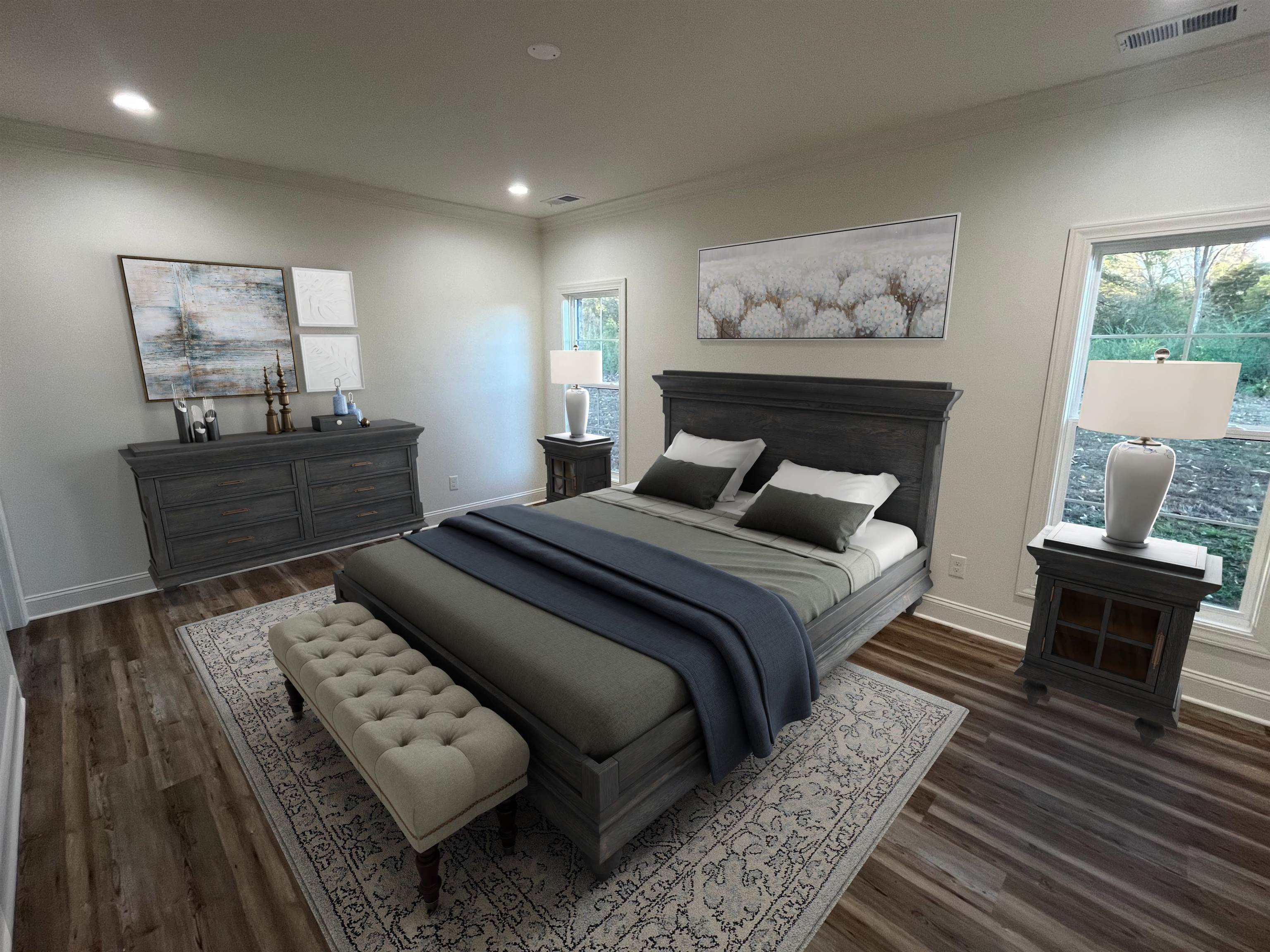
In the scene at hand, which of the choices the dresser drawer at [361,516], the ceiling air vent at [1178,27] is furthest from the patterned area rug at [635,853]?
the ceiling air vent at [1178,27]

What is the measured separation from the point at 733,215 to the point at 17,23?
132 inches

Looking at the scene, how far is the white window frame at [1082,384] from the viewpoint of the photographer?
239 centimetres

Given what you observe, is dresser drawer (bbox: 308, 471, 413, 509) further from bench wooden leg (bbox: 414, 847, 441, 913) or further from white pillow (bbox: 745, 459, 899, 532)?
bench wooden leg (bbox: 414, 847, 441, 913)

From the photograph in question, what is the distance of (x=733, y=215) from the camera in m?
3.87

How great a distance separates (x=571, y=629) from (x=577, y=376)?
2877 millimetres

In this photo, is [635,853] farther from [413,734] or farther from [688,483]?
[688,483]

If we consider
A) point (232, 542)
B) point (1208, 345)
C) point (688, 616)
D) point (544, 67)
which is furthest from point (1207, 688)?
point (232, 542)

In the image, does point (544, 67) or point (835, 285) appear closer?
point (544, 67)

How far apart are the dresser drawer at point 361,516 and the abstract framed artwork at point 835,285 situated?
2609mm

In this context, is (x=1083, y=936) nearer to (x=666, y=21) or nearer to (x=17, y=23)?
(x=666, y=21)

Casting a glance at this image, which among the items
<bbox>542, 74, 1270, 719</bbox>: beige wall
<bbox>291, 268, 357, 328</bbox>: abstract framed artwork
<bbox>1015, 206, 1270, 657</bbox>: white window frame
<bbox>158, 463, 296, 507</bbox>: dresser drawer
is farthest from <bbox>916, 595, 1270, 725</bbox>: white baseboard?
<bbox>291, 268, 357, 328</bbox>: abstract framed artwork

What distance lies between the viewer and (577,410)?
4.74 meters

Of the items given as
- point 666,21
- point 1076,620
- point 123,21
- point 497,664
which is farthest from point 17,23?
point 1076,620

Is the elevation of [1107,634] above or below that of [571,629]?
below
